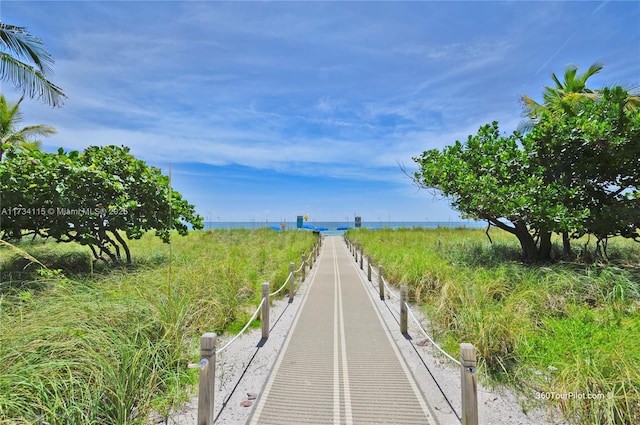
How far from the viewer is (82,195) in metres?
8.28

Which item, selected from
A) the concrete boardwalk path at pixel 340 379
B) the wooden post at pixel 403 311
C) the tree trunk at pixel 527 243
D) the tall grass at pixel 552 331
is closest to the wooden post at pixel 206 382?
the concrete boardwalk path at pixel 340 379

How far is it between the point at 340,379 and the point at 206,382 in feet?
6.46

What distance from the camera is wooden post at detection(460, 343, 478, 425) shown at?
2822mm

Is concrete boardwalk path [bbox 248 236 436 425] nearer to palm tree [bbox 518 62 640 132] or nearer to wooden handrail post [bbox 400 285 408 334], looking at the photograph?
wooden handrail post [bbox 400 285 408 334]

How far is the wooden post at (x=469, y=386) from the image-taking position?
282 cm

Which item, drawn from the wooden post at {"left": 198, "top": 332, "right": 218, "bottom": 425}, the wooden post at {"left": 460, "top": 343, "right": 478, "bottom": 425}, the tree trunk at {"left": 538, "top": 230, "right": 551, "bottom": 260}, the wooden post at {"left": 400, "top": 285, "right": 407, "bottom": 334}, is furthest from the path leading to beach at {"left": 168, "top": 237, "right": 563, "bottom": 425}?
the tree trunk at {"left": 538, "top": 230, "right": 551, "bottom": 260}

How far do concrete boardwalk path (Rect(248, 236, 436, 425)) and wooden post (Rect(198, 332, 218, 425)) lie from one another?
22.6 inches

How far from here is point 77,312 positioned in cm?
399

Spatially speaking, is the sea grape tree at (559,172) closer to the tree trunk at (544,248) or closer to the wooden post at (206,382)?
the tree trunk at (544,248)

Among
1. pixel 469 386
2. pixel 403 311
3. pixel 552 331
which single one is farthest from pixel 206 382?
pixel 552 331

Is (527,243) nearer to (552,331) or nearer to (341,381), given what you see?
(552,331)

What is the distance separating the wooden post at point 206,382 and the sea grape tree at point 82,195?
492cm

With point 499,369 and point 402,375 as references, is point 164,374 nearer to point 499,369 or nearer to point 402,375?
point 402,375

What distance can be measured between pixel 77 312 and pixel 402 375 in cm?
451
